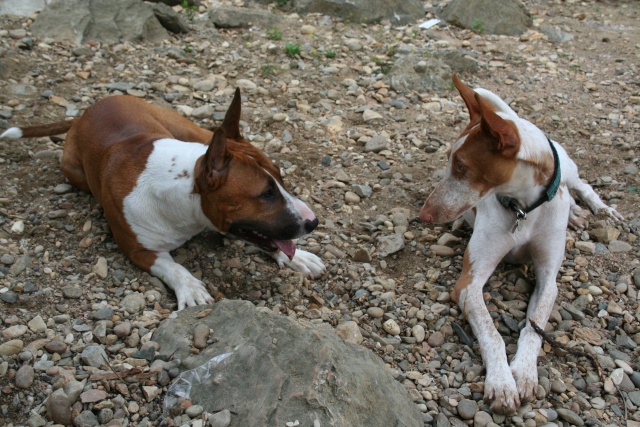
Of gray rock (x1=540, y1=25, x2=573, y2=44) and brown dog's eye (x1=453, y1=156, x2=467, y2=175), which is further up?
brown dog's eye (x1=453, y1=156, x2=467, y2=175)

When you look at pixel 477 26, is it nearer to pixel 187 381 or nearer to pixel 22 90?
pixel 22 90

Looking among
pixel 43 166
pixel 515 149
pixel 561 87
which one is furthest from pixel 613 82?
pixel 43 166

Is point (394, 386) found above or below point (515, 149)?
below

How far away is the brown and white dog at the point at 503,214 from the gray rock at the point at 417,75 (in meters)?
2.88

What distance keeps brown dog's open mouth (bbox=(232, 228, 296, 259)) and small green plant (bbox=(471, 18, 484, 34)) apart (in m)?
5.67

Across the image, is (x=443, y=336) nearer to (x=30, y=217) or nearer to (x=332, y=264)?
(x=332, y=264)

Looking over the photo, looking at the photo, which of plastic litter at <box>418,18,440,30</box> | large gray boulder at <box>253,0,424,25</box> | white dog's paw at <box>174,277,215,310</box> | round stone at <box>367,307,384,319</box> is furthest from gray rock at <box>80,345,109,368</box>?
plastic litter at <box>418,18,440,30</box>

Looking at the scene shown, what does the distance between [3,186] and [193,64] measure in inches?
116

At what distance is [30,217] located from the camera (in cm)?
496

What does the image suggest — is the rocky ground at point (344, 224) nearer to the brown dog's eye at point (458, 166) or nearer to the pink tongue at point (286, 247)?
the pink tongue at point (286, 247)

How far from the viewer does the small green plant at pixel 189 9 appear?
28.1 feet

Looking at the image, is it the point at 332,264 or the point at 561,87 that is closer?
the point at 332,264

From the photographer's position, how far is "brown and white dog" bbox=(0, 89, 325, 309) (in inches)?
165

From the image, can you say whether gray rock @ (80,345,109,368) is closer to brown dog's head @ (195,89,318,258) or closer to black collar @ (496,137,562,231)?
brown dog's head @ (195,89,318,258)
